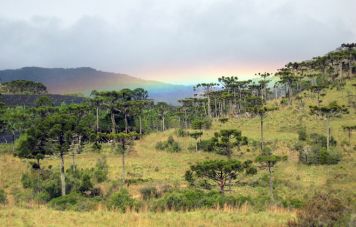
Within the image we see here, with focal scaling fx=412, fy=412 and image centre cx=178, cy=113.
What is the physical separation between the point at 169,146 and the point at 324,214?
5081cm

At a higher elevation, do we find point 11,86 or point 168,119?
point 11,86

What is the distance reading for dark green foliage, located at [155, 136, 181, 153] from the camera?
202ft

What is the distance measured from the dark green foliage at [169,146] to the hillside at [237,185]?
1.42m

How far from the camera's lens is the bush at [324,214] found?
1250 centimetres

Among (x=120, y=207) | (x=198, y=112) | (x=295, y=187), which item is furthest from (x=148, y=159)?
(x=198, y=112)

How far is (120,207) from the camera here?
20359 millimetres

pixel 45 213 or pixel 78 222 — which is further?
pixel 45 213

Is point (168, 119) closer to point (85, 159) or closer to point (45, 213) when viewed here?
point (85, 159)

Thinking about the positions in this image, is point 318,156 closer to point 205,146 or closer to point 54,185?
point 205,146

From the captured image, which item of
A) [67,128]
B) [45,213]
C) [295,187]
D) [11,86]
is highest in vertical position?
[11,86]

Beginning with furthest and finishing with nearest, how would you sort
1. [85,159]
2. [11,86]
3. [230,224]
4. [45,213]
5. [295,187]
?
[11,86] < [85,159] < [295,187] < [45,213] < [230,224]

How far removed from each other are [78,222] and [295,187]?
2544 cm

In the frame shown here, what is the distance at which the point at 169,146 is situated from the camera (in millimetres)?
63031

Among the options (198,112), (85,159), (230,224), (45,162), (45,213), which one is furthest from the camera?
(198,112)
